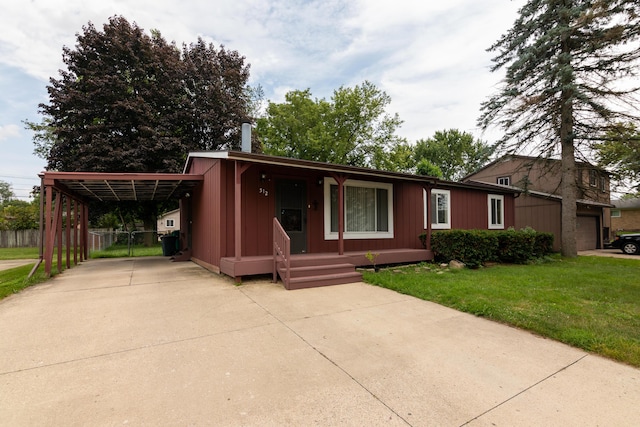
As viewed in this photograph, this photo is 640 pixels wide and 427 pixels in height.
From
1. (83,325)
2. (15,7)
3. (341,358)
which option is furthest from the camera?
(15,7)

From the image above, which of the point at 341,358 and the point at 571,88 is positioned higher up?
the point at 571,88

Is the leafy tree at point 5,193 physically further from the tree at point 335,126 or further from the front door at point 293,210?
the front door at point 293,210

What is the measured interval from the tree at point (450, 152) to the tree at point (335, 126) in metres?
10.8

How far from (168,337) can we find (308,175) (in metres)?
5.03

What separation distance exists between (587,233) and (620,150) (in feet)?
24.2

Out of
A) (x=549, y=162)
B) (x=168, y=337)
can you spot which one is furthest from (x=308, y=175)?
(x=549, y=162)

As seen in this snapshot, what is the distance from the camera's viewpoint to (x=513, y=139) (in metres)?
11.6

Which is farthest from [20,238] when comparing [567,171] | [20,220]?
[567,171]

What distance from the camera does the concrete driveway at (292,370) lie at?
187 centimetres

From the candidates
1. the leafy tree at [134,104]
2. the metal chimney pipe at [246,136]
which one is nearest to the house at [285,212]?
the metal chimney pipe at [246,136]

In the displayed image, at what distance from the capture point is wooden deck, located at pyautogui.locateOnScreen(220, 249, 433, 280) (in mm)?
5609

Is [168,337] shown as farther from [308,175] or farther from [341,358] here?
[308,175]

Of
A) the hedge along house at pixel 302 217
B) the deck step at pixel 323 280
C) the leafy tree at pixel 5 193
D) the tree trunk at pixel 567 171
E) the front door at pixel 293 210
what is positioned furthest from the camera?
the leafy tree at pixel 5 193

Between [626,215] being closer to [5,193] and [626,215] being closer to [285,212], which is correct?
[285,212]
